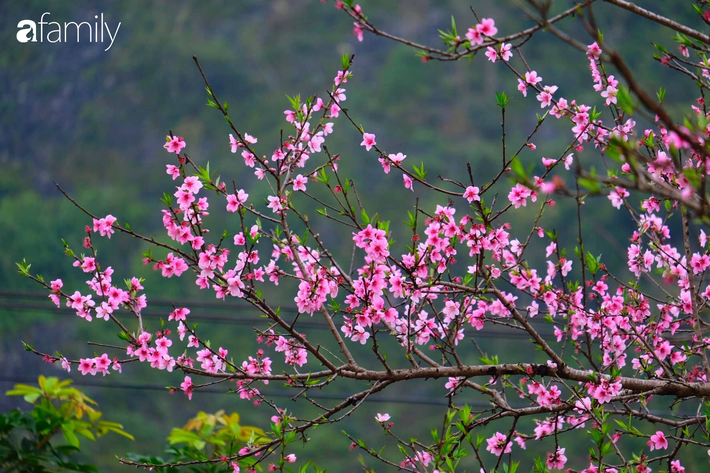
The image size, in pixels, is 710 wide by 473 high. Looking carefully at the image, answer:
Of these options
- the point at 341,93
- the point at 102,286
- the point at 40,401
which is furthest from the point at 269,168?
the point at 40,401

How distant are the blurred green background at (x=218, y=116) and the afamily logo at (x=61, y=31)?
414 millimetres

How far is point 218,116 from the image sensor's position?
2864 cm

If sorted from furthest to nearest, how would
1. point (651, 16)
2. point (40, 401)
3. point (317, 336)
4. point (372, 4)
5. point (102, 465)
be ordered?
point (372, 4), point (317, 336), point (102, 465), point (40, 401), point (651, 16)

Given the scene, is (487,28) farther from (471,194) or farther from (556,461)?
(556,461)

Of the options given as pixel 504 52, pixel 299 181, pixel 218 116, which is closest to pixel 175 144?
pixel 299 181

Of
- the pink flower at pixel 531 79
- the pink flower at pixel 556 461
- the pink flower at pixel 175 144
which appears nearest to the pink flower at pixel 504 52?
the pink flower at pixel 531 79

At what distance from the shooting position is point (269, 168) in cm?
226

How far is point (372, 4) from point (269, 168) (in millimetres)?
30844

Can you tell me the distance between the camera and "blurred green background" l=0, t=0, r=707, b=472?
22547mm

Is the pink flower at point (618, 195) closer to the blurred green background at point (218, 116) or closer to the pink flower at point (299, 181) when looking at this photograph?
the pink flower at point (299, 181)

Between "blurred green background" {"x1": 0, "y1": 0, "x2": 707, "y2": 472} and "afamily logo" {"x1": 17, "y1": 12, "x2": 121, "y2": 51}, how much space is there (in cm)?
41

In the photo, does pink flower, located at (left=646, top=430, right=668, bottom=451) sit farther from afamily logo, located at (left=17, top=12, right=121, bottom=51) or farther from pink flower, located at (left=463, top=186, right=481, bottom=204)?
afamily logo, located at (left=17, top=12, right=121, bottom=51)

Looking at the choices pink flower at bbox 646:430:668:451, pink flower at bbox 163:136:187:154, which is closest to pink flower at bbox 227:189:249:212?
pink flower at bbox 163:136:187:154

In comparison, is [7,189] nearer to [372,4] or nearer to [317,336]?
[317,336]
